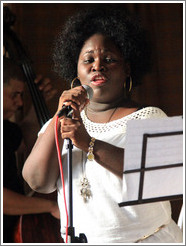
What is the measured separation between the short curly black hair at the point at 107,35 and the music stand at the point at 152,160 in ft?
2.45

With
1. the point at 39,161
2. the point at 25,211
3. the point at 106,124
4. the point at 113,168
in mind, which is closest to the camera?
the point at 113,168

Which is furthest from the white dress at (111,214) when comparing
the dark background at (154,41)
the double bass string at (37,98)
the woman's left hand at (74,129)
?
the dark background at (154,41)

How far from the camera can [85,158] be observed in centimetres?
165

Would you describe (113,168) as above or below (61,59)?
below

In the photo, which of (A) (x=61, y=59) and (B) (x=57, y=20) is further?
(B) (x=57, y=20)

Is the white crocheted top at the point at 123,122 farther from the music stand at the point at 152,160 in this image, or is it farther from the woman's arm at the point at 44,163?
the music stand at the point at 152,160

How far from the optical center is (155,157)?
1.22 meters

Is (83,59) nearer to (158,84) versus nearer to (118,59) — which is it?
(118,59)

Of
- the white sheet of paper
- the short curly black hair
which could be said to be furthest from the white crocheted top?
the white sheet of paper

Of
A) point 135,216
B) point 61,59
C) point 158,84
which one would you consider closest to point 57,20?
point 158,84

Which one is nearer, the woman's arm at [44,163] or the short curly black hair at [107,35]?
the woman's arm at [44,163]

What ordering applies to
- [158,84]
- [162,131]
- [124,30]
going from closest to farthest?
[162,131]
[124,30]
[158,84]

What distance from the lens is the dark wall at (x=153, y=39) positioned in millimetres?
3229

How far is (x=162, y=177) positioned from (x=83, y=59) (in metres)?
0.73
